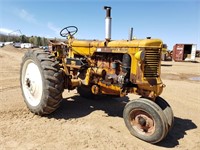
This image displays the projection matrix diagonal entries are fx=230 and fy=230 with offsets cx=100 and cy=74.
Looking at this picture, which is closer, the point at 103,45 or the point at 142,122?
the point at 142,122

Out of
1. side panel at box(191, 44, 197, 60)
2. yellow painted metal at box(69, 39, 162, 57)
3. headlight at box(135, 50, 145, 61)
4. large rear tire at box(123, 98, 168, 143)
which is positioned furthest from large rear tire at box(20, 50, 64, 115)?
side panel at box(191, 44, 197, 60)

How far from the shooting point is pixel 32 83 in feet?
18.6

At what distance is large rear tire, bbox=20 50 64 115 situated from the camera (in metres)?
5.00

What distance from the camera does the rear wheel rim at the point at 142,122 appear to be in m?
4.32

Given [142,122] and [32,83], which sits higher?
[32,83]

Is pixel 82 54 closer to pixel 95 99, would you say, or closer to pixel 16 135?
pixel 95 99

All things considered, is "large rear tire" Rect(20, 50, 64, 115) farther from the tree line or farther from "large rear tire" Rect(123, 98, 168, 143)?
the tree line

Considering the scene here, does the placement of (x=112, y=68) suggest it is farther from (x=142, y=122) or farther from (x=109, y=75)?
(x=142, y=122)

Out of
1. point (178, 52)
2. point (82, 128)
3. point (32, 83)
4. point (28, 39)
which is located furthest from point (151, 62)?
point (28, 39)

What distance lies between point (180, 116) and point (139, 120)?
6.88 feet

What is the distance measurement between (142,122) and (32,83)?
2.88 metres

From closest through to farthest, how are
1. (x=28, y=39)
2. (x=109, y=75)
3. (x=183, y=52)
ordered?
(x=109, y=75), (x=183, y=52), (x=28, y=39)

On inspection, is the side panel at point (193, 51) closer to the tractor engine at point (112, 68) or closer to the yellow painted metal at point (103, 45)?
the yellow painted metal at point (103, 45)

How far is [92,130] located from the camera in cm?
468
